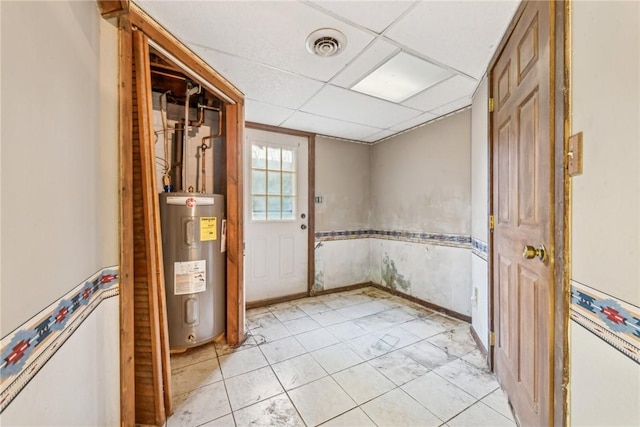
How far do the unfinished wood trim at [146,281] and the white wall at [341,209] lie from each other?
2.26 metres

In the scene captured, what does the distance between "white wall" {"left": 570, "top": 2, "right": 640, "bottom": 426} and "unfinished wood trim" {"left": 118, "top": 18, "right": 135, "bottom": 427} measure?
1824 millimetres

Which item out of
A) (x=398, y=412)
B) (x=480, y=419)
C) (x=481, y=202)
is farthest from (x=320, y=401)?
(x=481, y=202)

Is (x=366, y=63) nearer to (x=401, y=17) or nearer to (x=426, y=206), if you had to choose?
(x=401, y=17)

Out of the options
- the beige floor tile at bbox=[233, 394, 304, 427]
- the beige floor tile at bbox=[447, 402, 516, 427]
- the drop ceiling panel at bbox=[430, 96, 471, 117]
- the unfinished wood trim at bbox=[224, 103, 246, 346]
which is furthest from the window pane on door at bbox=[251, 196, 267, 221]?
the beige floor tile at bbox=[447, 402, 516, 427]

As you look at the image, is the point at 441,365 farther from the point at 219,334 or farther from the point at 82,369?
the point at 82,369

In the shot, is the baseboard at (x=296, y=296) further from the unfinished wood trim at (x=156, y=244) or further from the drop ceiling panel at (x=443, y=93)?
the drop ceiling panel at (x=443, y=93)

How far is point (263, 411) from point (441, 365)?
1.28 m

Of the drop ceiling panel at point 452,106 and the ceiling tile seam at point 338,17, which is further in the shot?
the drop ceiling panel at point 452,106

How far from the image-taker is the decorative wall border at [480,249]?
1933mm

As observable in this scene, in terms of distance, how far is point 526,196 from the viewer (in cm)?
128

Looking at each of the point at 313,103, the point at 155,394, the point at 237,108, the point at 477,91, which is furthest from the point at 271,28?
the point at 155,394

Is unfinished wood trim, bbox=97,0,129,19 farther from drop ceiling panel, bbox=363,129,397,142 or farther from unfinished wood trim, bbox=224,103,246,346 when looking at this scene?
drop ceiling panel, bbox=363,129,397,142

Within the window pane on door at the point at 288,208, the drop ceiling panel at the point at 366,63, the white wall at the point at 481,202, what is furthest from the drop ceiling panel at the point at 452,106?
the window pane on door at the point at 288,208

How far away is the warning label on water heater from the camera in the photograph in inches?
77.7
